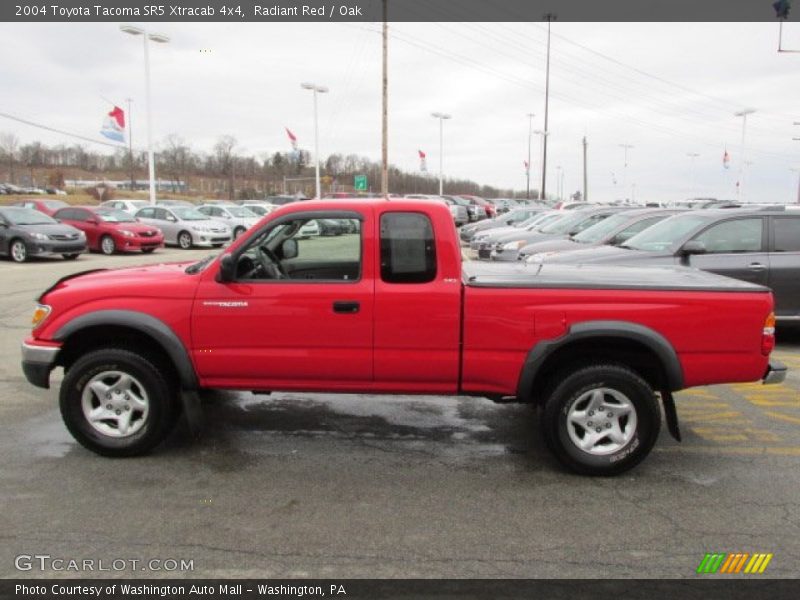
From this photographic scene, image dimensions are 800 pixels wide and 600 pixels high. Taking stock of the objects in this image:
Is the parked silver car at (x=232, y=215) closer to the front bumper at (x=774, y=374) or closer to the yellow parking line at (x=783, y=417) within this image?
the yellow parking line at (x=783, y=417)

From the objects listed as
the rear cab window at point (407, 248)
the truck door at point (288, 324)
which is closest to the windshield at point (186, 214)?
the truck door at point (288, 324)

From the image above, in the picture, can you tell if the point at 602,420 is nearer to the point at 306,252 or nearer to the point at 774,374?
the point at 774,374

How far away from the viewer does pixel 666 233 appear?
8453mm

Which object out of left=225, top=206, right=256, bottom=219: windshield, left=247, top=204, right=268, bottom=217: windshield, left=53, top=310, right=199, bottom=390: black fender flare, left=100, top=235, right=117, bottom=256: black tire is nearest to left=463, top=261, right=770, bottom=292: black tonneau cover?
left=53, top=310, right=199, bottom=390: black fender flare

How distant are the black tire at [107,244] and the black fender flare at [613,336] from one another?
19.2 m

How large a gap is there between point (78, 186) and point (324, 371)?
339 ft

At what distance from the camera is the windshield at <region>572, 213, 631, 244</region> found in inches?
445

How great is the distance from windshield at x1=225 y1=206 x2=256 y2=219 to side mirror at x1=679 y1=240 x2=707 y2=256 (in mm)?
22503

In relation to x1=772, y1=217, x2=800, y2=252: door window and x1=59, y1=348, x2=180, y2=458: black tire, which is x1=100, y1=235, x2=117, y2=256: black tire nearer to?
x1=59, y1=348, x2=180, y2=458: black tire

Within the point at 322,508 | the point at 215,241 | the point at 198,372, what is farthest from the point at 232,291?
the point at 215,241

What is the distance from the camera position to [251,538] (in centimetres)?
346

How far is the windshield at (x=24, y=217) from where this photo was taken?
18.0 meters

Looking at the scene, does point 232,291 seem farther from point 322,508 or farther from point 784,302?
point 784,302

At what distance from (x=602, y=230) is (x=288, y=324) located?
8.76 metres
